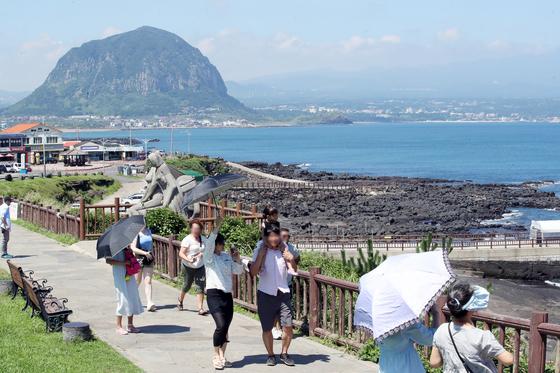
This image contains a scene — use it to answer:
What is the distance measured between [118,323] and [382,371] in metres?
6.32

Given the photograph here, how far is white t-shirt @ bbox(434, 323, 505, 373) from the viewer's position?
22.7 ft

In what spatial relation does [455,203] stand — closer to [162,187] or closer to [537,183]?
[537,183]

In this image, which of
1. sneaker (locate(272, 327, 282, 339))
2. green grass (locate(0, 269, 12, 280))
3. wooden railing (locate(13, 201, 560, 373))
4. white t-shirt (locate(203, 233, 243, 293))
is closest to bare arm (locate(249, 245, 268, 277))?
white t-shirt (locate(203, 233, 243, 293))

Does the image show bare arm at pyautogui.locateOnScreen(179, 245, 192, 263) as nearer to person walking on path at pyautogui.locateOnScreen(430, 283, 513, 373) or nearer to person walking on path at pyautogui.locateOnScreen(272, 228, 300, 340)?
person walking on path at pyautogui.locateOnScreen(272, 228, 300, 340)

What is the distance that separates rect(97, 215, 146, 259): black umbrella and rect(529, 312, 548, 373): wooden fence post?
226 inches

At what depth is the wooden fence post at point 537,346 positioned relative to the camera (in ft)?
28.6

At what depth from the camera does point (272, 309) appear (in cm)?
1102

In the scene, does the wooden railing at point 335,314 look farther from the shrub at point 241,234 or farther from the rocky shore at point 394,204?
the rocky shore at point 394,204

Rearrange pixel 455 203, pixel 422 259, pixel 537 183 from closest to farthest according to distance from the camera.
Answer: pixel 422 259
pixel 455 203
pixel 537 183

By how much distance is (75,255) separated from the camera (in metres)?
22.4

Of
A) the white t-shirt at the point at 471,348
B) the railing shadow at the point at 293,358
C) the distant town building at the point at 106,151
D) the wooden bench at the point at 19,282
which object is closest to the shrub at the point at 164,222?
the wooden bench at the point at 19,282

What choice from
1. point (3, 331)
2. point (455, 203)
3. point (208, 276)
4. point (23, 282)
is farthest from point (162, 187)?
point (455, 203)

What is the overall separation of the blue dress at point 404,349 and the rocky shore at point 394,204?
5051 cm

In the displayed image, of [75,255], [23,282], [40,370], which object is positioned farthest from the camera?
[75,255]
